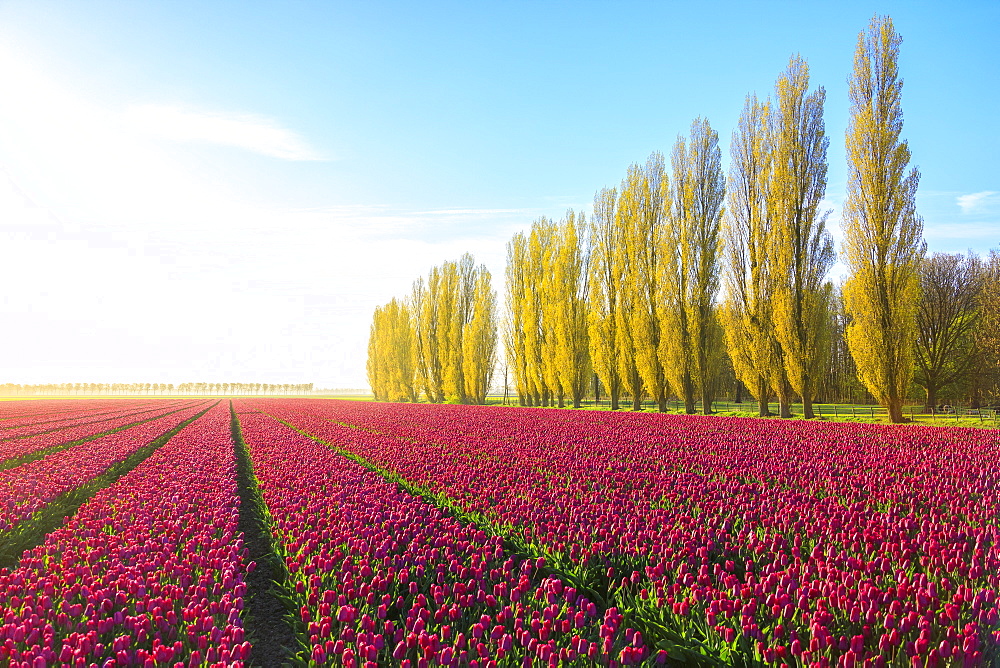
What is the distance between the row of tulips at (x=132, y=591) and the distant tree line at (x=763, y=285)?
76.3ft

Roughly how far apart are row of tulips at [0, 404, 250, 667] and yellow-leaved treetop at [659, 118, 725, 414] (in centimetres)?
2577

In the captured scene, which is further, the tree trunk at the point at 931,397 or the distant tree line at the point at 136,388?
the distant tree line at the point at 136,388

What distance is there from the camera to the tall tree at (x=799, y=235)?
24.0 m

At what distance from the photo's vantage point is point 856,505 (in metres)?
5.66

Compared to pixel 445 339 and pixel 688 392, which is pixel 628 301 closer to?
pixel 688 392

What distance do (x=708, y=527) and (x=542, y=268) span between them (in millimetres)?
37662

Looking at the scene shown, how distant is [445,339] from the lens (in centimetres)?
5422

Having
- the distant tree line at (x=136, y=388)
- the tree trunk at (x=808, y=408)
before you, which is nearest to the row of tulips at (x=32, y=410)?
the tree trunk at (x=808, y=408)

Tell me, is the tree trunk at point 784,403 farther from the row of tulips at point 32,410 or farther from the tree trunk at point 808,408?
the row of tulips at point 32,410

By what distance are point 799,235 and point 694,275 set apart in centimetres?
565

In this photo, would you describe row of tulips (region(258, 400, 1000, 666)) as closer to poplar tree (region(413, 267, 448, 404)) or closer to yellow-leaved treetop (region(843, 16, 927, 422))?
yellow-leaved treetop (region(843, 16, 927, 422))

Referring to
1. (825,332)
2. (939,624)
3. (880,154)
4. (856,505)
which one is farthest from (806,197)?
(939,624)

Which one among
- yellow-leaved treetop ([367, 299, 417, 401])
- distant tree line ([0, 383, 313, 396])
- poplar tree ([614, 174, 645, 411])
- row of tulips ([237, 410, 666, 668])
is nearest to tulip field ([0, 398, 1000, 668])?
row of tulips ([237, 410, 666, 668])

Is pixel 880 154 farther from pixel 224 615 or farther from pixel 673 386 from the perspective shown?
pixel 224 615
